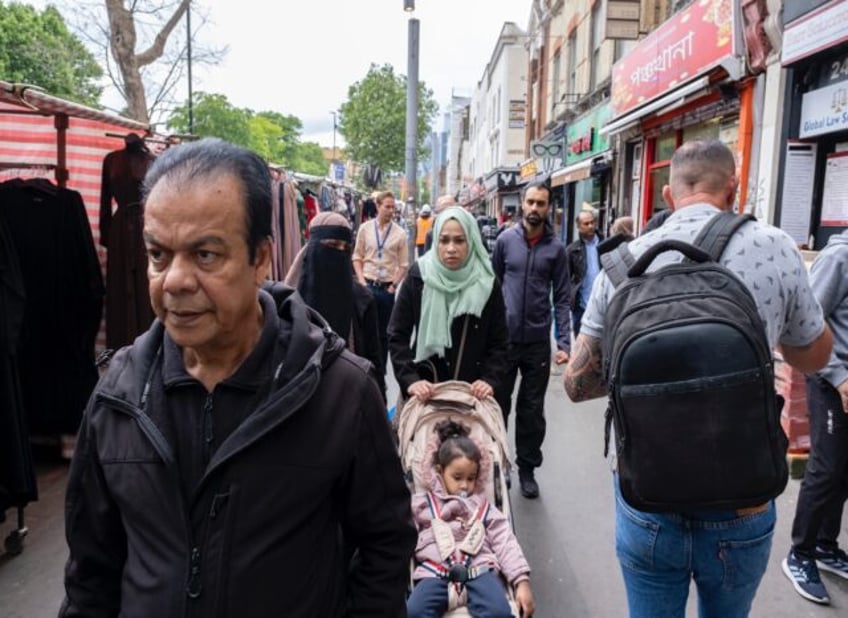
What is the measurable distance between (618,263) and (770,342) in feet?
1.64

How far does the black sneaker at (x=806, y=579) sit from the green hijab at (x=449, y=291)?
2.18 meters

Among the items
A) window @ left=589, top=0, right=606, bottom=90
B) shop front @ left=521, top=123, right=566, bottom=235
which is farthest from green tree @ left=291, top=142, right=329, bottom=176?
window @ left=589, top=0, right=606, bottom=90

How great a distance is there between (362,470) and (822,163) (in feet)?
21.9

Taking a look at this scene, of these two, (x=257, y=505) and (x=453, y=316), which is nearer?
(x=257, y=505)

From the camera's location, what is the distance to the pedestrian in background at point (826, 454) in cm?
302

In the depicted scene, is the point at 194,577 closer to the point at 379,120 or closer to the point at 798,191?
the point at 798,191

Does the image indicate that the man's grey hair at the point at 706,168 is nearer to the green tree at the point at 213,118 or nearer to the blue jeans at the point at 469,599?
the blue jeans at the point at 469,599

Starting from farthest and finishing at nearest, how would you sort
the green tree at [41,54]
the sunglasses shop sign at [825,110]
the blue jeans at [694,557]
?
the green tree at [41,54] < the sunglasses shop sign at [825,110] < the blue jeans at [694,557]

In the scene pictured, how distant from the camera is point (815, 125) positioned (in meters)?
6.16

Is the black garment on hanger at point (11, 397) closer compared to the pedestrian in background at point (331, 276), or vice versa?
the black garment on hanger at point (11, 397)

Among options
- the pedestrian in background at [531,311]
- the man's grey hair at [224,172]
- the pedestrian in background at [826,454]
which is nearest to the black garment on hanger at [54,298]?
the pedestrian in background at [531,311]

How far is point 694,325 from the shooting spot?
65.5 inches

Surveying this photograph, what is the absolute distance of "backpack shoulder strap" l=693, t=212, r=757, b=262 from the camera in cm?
190

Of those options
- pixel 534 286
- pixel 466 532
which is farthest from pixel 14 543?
pixel 534 286
